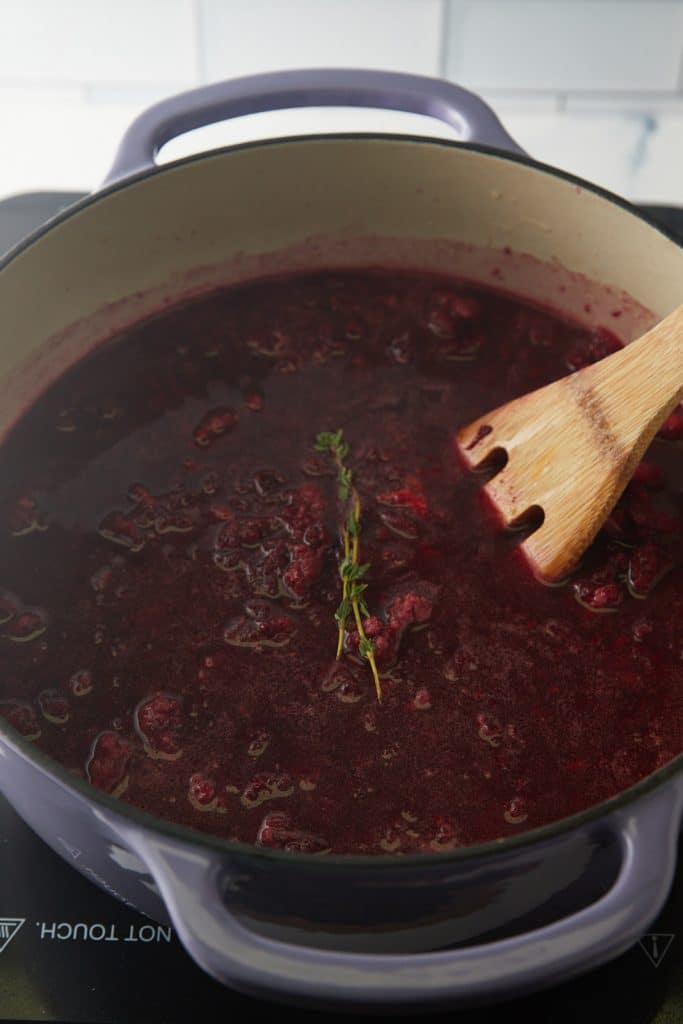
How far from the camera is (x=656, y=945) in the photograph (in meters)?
1.38

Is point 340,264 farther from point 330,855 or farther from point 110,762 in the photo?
point 330,855

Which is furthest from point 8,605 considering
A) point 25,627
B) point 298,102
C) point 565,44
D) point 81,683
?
point 565,44

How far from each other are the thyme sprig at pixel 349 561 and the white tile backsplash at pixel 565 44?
1725 mm

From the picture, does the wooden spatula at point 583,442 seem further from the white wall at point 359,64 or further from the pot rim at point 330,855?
the white wall at point 359,64

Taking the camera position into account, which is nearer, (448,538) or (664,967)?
(664,967)

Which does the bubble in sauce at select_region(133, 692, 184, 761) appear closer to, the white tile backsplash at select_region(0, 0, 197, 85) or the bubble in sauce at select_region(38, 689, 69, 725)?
the bubble in sauce at select_region(38, 689, 69, 725)

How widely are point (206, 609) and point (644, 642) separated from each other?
59 centimetres

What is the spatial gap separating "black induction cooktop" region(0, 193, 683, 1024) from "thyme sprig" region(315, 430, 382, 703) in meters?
0.40

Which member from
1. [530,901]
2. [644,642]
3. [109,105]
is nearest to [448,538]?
[644,642]

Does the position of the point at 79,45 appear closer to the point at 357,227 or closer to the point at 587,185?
the point at 357,227

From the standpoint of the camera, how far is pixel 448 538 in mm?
1687

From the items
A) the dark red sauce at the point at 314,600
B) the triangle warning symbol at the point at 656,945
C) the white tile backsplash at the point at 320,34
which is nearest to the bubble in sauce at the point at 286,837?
the dark red sauce at the point at 314,600

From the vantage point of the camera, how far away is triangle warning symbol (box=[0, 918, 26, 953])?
54.6 inches

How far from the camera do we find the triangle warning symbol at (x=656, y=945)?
137 centimetres
